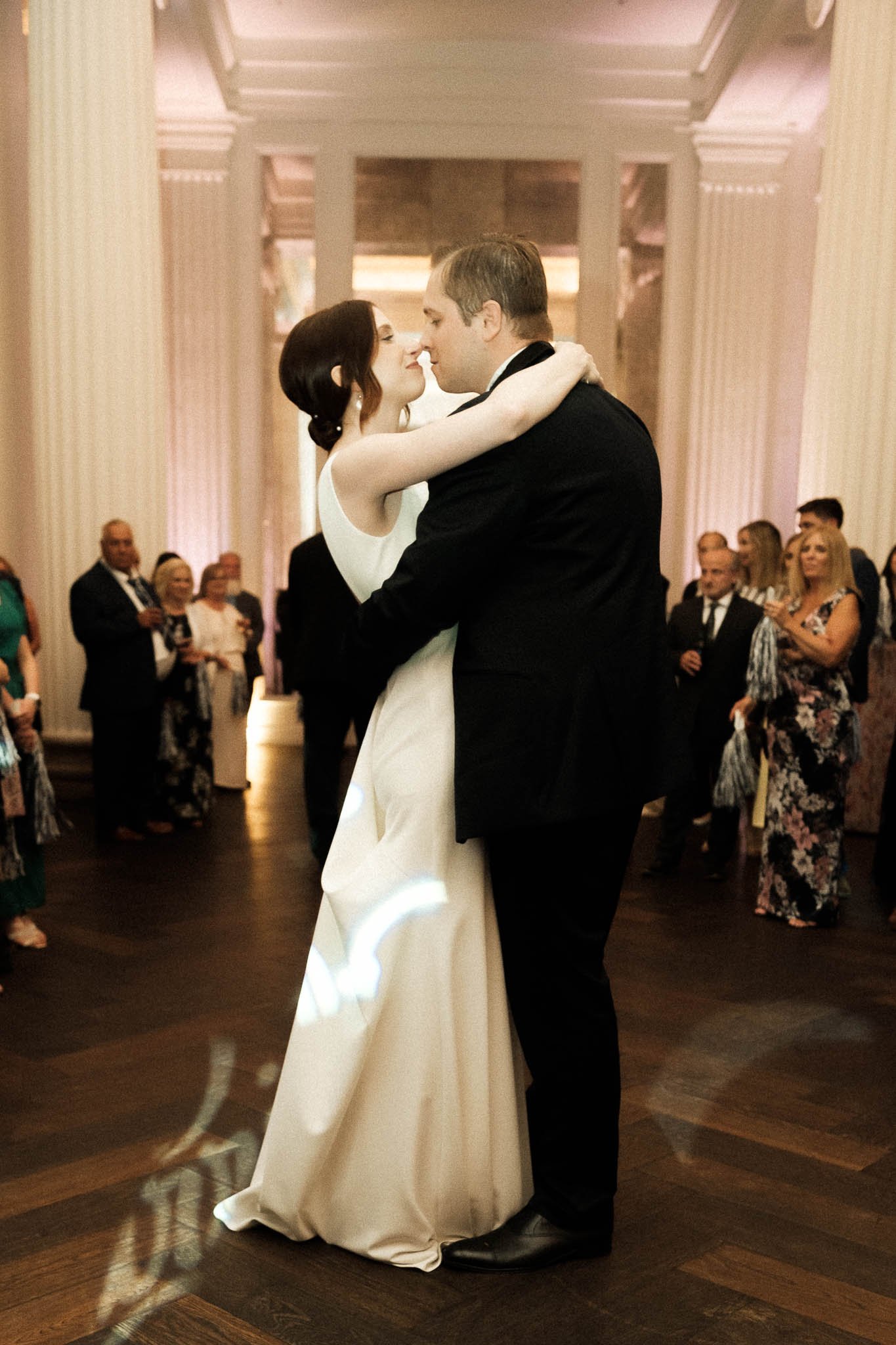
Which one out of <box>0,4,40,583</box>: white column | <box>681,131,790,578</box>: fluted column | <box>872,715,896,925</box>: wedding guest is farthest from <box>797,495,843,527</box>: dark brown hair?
<box>681,131,790,578</box>: fluted column

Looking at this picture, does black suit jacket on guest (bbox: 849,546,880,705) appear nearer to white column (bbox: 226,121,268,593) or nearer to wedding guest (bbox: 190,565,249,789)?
wedding guest (bbox: 190,565,249,789)

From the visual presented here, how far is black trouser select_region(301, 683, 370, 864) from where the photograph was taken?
20.0 feet

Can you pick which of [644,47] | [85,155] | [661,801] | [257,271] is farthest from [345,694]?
[644,47]

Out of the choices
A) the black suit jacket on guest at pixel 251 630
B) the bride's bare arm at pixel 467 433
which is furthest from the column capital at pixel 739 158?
the bride's bare arm at pixel 467 433

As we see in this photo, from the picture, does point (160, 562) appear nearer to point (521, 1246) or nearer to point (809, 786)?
point (809, 786)

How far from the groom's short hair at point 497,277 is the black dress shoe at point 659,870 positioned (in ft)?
14.0

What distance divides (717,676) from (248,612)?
4.38m

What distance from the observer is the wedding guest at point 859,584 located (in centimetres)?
599

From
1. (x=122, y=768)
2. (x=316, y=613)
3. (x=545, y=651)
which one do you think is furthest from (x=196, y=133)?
(x=545, y=651)

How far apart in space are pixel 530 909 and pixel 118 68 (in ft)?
21.8

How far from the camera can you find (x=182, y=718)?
7.41 m

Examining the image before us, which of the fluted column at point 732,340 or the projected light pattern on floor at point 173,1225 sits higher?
the fluted column at point 732,340

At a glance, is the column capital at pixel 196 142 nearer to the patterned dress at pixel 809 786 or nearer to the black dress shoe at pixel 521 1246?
the patterned dress at pixel 809 786

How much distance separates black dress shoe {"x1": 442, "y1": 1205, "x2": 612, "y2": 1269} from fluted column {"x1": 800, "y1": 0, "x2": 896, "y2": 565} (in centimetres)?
528
